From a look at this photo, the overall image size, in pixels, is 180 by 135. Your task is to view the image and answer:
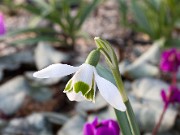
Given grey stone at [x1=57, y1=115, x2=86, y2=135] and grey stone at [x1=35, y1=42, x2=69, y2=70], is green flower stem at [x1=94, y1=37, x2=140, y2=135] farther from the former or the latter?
grey stone at [x1=35, y1=42, x2=69, y2=70]

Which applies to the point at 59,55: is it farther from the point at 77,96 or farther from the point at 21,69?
the point at 77,96

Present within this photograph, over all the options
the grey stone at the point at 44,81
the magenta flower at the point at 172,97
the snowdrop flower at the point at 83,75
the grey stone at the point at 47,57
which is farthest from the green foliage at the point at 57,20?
the snowdrop flower at the point at 83,75

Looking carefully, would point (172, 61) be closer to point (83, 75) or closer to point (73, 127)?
point (73, 127)

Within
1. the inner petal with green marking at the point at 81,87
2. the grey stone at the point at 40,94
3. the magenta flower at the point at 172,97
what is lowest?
the inner petal with green marking at the point at 81,87

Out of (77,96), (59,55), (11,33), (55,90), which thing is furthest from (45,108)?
(77,96)

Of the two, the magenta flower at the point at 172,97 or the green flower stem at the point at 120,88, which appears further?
the magenta flower at the point at 172,97

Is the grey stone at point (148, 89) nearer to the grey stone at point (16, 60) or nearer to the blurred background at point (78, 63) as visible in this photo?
the blurred background at point (78, 63)

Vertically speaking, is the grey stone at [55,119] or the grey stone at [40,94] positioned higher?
the grey stone at [40,94]
